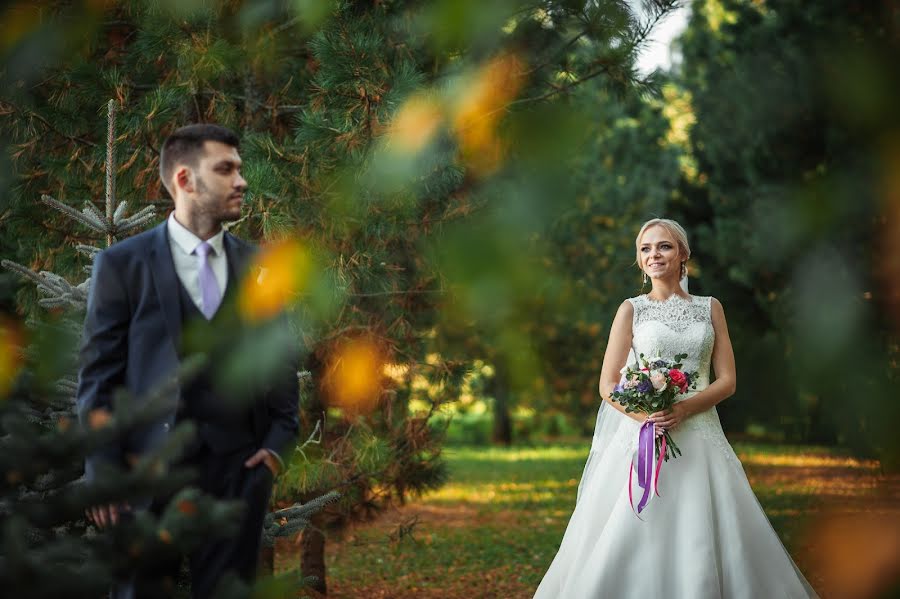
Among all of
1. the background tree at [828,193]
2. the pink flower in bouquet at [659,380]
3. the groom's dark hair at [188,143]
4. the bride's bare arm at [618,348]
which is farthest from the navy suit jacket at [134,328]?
the bride's bare arm at [618,348]

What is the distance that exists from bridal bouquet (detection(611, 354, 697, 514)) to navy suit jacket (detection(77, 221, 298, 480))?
7.00 ft

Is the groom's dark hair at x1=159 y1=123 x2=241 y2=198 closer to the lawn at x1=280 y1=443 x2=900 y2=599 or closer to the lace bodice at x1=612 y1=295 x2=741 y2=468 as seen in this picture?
the lawn at x1=280 y1=443 x2=900 y2=599

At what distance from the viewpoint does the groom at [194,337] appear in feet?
8.64

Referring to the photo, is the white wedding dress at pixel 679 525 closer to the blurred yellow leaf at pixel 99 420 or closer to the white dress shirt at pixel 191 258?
the white dress shirt at pixel 191 258

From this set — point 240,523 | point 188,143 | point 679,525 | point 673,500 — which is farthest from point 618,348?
point 188,143

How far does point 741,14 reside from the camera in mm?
951

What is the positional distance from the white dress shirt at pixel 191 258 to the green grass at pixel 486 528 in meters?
2.62

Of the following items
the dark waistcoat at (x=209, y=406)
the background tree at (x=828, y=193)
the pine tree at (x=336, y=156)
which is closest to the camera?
the background tree at (x=828, y=193)

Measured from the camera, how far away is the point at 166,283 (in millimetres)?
2660

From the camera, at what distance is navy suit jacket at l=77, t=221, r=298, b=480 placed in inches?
104

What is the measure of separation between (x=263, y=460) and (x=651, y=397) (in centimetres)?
221

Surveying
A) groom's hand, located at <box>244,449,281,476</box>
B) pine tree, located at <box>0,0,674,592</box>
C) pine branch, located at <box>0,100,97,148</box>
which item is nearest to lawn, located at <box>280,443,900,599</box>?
pine tree, located at <box>0,0,674,592</box>

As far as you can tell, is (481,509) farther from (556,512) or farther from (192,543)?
(192,543)

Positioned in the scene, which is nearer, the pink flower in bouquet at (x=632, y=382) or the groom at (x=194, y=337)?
the groom at (x=194, y=337)
